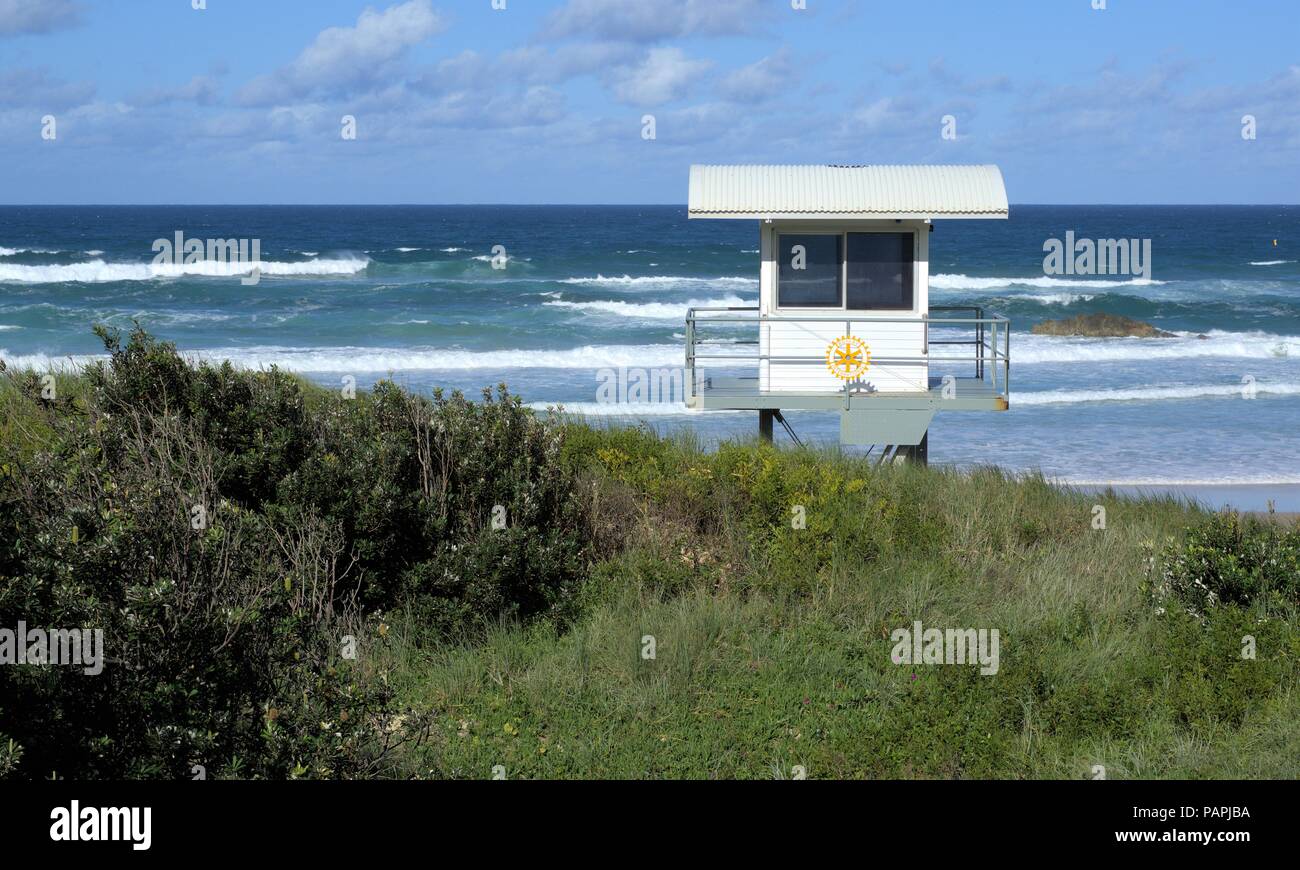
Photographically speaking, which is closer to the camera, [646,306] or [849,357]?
[849,357]

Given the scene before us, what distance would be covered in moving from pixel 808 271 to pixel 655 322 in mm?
27193

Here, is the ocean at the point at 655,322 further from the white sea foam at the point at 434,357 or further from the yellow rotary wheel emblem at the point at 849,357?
the yellow rotary wheel emblem at the point at 849,357

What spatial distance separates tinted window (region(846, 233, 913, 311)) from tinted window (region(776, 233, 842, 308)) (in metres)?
0.20

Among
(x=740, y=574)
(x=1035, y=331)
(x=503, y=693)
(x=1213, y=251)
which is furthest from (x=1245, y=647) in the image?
(x=1213, y=251)

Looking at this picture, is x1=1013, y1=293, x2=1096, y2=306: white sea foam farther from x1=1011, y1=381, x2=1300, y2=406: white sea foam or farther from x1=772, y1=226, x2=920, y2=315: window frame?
x1=772, y1=226, x2=920, y2=315: window frame

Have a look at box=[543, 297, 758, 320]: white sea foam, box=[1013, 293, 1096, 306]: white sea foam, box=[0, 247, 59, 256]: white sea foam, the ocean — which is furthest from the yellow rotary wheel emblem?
box=[0, 247, 59, 256]: white sea foam

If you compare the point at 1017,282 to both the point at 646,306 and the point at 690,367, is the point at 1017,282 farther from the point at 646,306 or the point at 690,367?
the point at 690,367

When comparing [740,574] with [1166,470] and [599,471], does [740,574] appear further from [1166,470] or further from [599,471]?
[1166,470]

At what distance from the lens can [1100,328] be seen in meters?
39.6

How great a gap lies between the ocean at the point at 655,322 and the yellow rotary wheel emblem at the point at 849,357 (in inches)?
112

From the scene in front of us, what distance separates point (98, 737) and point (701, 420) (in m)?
17.7

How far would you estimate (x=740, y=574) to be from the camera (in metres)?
10.4

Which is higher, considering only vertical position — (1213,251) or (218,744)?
(1213,251)

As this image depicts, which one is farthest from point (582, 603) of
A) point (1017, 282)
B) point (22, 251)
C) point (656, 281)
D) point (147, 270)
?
point (22, 251)
